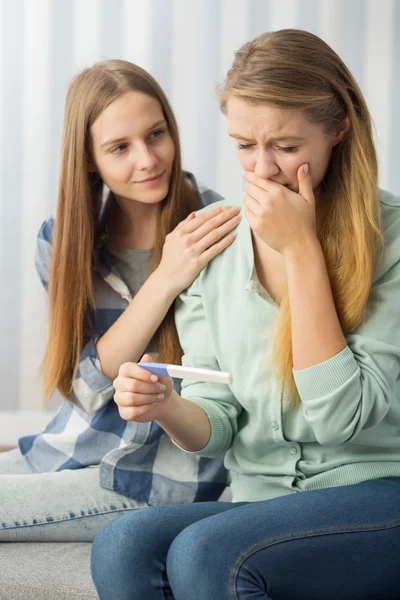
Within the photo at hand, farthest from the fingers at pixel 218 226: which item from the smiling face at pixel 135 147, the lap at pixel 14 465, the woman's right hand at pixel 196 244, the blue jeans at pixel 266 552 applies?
the lap at pixel 14 465

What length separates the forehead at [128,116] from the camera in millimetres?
1666

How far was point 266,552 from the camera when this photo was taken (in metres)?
1.14

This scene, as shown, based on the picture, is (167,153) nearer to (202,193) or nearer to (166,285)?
(202,193)

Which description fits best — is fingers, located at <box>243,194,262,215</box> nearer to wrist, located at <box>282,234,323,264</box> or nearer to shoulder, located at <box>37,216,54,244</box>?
wrist, located at <box>282,234,323,264</box>

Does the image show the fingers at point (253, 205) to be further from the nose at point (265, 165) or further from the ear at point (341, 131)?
the ear at point (341, 131)

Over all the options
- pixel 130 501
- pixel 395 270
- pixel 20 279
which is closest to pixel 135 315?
pixel 130 501

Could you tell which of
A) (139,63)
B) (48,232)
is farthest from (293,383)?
(139,63)

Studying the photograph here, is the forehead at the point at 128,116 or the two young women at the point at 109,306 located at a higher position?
the forehead at the point at 128,116

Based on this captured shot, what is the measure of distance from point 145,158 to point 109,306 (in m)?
0.31

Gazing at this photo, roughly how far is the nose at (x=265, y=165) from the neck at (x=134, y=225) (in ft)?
1.45

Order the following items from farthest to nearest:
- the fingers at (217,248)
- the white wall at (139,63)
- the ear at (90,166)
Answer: the white wall at (139,63)
the ear at (90,166)
the fingers at (217,248)

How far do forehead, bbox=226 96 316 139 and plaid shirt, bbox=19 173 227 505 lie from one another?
49 cm

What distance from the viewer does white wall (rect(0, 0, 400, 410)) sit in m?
2.48

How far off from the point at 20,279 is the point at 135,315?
43.3 inches
